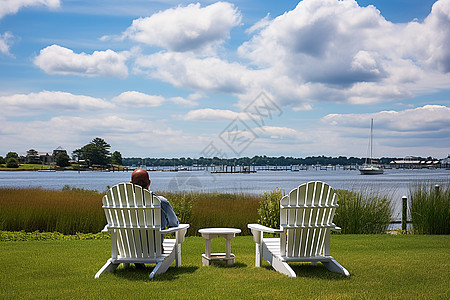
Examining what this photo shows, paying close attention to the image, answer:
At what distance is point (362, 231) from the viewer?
1067 centimetres

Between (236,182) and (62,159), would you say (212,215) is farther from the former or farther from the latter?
(62,159)

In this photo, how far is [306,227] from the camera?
5.45 m

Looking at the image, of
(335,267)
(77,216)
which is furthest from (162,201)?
(77,216)

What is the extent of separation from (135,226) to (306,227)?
78.2 inches

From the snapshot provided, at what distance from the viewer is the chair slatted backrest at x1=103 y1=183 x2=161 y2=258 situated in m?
5.16

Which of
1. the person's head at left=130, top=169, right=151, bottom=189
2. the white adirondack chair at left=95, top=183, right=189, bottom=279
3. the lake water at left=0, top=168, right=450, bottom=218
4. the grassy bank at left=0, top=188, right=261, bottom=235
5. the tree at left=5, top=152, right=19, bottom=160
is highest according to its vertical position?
the tree at left=5, top=152, right=19, bottom=160

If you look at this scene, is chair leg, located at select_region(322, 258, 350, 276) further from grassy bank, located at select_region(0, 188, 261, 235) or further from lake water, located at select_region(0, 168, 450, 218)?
lake water, located at select_region(0, 168, 450, 218)

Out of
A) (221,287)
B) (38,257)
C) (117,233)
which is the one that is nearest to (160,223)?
(117,233)

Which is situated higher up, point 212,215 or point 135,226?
point 135,226

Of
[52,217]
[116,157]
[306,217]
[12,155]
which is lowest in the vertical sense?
[52,217]

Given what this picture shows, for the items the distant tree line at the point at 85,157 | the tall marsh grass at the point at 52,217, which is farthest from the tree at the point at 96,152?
the tall marsh grass at the point at 52,217

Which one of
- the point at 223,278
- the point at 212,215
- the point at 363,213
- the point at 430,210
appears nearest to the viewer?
the point at 223,278

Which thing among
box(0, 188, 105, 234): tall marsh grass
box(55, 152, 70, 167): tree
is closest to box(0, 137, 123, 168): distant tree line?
box(55, 152, 70, 167): tree

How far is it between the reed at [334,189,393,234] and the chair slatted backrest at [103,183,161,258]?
6328 millimetres
